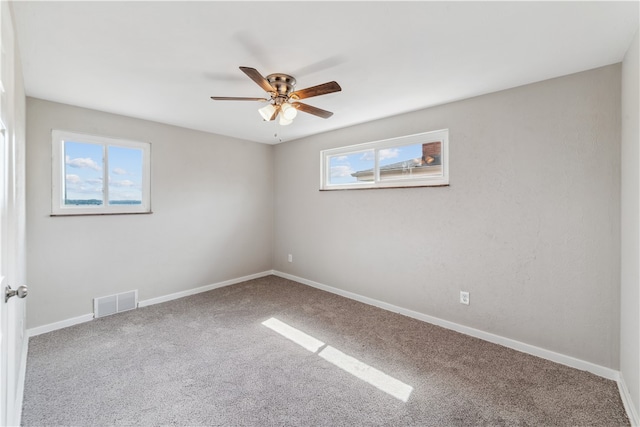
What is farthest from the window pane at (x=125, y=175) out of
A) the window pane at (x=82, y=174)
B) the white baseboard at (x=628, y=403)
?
the white baseboard at (x=628, y=403)

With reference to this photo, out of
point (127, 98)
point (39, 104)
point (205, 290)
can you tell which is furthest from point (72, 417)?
point (39, 104)

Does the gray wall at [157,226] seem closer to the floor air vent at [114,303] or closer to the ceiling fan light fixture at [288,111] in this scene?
the floor air vent at [114,303]

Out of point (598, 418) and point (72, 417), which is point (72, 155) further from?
point (598, 418)

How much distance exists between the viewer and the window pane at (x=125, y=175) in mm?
3195

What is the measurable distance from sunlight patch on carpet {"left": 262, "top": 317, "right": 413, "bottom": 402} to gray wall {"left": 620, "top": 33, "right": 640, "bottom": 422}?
4.30 ft

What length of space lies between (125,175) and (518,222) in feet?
13.4

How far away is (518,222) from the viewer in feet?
7.92

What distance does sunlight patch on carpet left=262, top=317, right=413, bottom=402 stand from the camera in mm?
1932

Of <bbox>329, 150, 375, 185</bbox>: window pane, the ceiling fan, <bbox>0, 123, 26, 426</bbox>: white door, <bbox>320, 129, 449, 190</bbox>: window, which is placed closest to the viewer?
<bbox>0, 123, 26, 426</bbox>: white door

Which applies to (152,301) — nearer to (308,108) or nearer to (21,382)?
(21,382)

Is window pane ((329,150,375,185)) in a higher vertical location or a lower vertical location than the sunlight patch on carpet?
higher

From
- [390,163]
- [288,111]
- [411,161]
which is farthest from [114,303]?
[411,161]

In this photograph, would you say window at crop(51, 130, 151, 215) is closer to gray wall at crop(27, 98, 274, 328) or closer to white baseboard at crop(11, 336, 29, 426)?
gray wall at crop(27, 98, 274, 328)

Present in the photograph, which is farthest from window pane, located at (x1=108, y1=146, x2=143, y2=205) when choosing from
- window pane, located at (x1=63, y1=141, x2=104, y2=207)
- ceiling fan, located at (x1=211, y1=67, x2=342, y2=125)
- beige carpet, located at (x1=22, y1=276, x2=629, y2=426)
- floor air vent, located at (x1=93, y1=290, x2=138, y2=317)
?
ceiling fan, located at (x1=211, y1=67, x2=342, y2=125)
